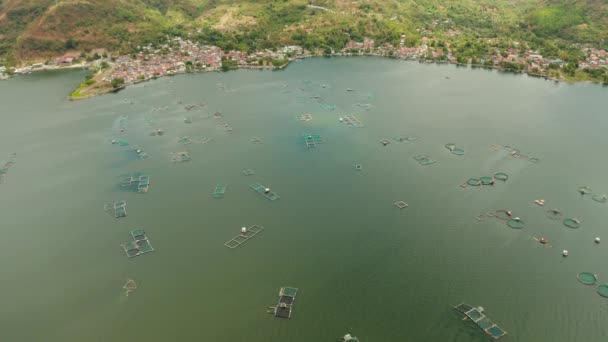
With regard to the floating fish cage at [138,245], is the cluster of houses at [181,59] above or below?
above

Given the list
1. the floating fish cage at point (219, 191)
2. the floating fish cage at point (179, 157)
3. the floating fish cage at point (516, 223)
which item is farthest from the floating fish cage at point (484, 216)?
the floating fish cage at point (179, 157)

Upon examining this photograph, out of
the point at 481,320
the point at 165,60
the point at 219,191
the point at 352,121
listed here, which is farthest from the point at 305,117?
the point at 165,60

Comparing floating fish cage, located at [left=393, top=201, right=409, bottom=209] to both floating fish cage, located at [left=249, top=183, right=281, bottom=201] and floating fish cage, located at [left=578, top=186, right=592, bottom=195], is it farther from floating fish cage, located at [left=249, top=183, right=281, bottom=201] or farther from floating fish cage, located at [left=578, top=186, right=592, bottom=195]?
floating fish cage, located at [left=578, top=186, right=592, bottom=195]

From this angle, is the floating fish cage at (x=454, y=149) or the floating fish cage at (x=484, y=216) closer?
the floating fish cage at (x=484, y=216)

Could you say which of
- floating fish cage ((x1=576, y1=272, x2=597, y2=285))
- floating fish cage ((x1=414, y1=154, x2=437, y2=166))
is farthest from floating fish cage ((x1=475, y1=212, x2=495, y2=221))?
floating fish cage ((x1=414, y1=154, x2=437, y2=166))

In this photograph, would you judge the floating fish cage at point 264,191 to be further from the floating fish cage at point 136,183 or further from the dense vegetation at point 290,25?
the dense vegetation at point 290,25

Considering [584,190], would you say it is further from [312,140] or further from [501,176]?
[312,140]

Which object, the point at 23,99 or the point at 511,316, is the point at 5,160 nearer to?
the point at 23,99
